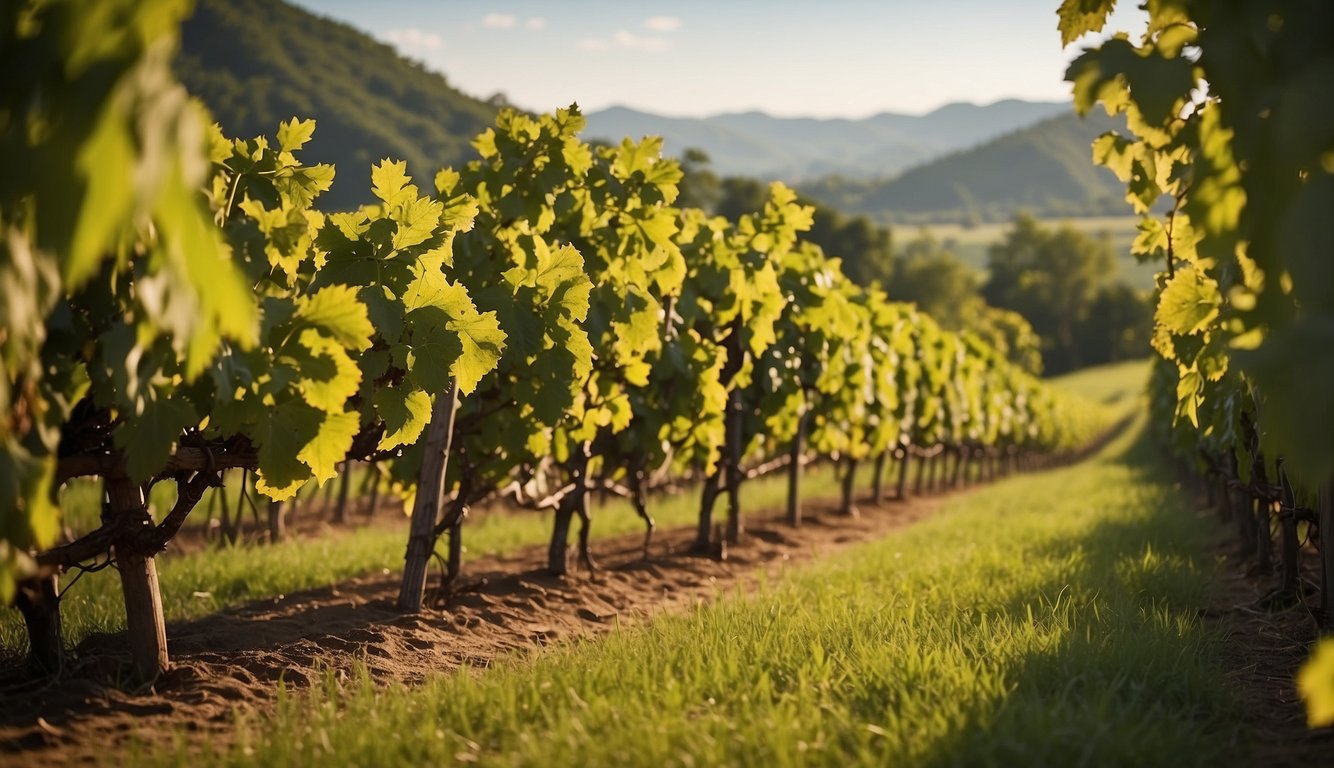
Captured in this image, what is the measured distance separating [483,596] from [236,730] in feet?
9.98

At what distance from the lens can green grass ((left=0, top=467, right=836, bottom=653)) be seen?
568cm

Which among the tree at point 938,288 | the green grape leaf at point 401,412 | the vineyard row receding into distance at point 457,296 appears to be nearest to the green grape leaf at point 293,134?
the vineyard row receding into distance at point 457,296

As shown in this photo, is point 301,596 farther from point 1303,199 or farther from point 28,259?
point 1303,199

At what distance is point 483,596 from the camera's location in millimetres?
6523

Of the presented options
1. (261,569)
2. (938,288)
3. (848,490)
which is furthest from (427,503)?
(938,288)

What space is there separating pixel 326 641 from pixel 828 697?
2.63 meters

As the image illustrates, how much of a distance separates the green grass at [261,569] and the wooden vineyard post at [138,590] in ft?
3.43

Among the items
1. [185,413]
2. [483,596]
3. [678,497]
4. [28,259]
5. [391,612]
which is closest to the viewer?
[28,259]

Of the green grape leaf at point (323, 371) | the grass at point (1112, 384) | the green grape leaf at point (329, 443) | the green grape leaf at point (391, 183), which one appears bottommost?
the grass at point (1112, 384)

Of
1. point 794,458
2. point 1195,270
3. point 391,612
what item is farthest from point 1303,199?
point 794,458

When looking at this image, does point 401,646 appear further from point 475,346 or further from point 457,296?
point 457,296

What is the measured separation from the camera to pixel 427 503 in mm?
5898

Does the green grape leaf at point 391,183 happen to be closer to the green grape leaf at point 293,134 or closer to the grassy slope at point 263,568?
the green grape leaf at point 293,134

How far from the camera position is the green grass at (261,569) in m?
5.68
